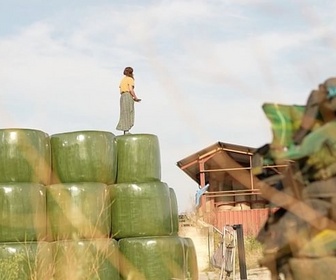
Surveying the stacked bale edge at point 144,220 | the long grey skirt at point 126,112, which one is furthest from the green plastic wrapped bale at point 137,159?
the long grey skirt at point 126,112

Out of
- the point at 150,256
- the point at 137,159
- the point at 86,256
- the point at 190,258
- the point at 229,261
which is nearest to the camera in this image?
the point at 86,256

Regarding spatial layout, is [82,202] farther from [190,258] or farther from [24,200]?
[190,258]

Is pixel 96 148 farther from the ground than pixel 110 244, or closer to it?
farther from the ground

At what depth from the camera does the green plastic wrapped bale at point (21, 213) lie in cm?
638

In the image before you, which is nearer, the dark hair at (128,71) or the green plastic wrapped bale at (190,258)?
the green plastic wrapped bale at (190,258)

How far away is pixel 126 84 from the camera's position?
28.0 feet

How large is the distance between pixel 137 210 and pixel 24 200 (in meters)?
1.06

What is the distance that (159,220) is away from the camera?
6980 mm

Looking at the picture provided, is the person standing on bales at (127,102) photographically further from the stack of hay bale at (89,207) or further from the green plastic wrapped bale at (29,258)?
the green plastic wrapped bale at (29,258)

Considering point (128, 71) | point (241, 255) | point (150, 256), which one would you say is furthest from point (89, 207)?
point (128, 71)

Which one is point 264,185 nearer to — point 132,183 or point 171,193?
point 132,183

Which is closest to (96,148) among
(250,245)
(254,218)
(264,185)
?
(264,185)

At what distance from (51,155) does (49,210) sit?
582 mm

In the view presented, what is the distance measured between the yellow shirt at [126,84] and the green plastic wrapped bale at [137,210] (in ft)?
5.90
